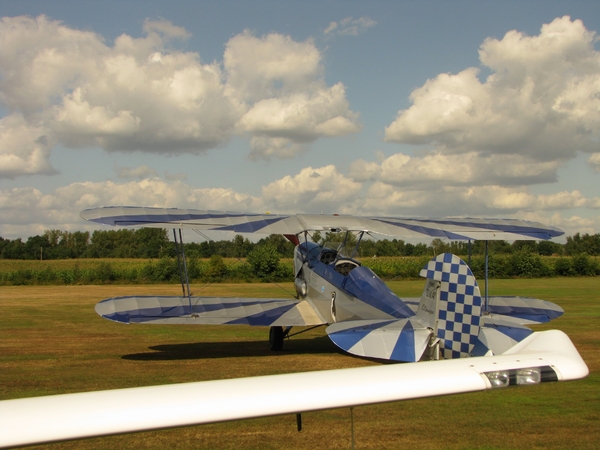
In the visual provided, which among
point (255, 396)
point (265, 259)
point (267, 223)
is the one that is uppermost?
point (267, 223)

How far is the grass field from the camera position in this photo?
4.35 metres

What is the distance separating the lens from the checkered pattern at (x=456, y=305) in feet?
17.3

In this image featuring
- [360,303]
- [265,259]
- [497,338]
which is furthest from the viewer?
[265,259]

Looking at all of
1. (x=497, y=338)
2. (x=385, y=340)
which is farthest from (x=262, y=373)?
(x=497, y=338)

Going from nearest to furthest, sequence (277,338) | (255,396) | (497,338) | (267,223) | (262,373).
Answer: (255,396)
(497,338)
(262,373)
(267,223)
(277,338)

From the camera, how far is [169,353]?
9.16 m

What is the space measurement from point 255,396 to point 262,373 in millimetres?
5643

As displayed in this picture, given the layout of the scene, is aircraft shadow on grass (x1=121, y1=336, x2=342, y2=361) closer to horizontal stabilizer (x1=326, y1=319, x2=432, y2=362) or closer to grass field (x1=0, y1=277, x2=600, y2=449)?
grass field (x1=0, y1=277, x2=600, y2=449)

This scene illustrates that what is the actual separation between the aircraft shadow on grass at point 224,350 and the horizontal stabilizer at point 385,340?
3.57 metres

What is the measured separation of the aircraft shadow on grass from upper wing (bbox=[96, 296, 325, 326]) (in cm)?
66

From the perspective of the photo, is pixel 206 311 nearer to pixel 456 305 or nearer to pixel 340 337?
pixel 340 337

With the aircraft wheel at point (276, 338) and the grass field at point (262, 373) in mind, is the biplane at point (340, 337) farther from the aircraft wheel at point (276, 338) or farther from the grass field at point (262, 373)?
the grass field at point (262, 373)

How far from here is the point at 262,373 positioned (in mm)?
7363

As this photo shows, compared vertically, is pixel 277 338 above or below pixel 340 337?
below
